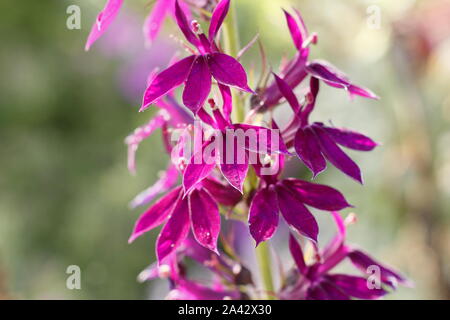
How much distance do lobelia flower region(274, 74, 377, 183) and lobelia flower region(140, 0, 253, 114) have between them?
0.11 meters

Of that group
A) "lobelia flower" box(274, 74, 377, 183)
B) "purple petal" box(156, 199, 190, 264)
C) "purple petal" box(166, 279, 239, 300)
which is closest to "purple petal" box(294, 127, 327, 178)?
"lobelia flower" box(274, 74, 377, 183)

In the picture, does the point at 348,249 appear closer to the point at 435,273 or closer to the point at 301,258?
the point at 301,258

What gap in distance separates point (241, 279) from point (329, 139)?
32 cm

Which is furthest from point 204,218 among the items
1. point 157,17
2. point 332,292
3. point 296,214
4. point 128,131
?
point 128,131

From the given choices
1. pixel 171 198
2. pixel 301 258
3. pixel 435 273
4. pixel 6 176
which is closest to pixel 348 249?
pixel 301 258

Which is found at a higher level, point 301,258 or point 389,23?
point 389,23

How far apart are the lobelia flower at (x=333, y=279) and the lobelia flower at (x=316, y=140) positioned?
0.55ft

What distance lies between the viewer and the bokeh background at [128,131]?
91.4 inches

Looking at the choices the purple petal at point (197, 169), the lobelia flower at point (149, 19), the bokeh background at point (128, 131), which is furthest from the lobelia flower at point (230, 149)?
the bokeh background at point (128, 131)

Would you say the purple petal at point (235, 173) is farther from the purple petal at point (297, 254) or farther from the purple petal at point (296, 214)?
the purple petal at point (297, 254)

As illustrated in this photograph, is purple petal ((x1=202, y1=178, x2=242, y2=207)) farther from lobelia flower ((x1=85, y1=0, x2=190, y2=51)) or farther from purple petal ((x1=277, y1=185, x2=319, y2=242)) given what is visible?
lobelia flower ((x1=85, y1=0, x2=190, y2=51))

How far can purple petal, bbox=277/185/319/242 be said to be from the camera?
1.01m

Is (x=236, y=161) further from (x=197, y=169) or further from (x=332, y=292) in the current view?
(x=332, y=292)

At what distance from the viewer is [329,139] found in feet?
3.66
